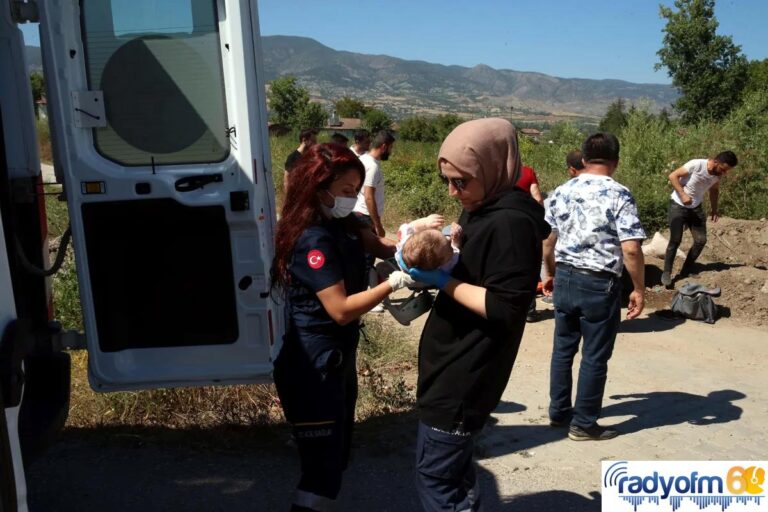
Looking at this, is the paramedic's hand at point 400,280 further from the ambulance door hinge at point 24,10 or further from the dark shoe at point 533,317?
the dark shoe at point 533,317

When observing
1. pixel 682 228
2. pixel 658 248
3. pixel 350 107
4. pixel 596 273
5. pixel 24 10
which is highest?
pixel 350 107

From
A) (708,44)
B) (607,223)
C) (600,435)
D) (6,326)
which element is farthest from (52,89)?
(708,44)

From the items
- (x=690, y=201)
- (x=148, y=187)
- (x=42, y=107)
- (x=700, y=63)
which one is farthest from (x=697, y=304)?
(x=700, y=63)

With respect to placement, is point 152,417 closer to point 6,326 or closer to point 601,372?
point 6,326

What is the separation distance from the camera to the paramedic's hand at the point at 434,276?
7.77ft

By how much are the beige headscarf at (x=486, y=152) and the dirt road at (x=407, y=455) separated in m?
1.89

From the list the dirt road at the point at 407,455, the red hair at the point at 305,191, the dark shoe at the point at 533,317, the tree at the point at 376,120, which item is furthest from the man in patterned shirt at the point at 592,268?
the tree at the point at 376,120

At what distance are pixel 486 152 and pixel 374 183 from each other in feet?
14.5

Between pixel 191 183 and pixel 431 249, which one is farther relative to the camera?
pixel 191 183

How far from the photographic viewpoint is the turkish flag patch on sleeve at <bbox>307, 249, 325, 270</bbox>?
104 inches

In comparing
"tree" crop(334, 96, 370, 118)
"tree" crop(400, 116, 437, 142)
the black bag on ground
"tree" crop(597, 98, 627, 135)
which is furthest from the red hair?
"tree" crop(334, 96, 370, 118)

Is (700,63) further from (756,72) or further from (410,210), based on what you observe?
(410,210)

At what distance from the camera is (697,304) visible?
7.00 m

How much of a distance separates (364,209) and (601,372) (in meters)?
3.14
